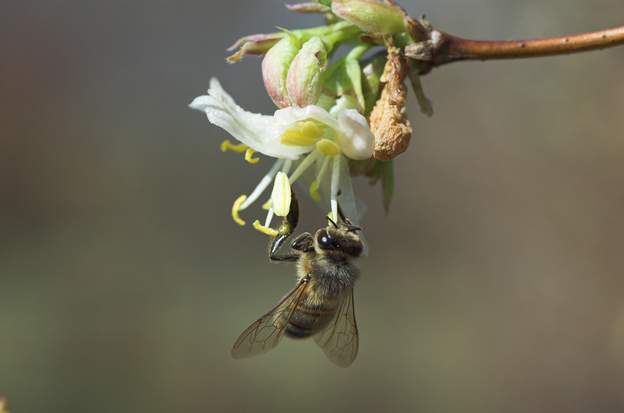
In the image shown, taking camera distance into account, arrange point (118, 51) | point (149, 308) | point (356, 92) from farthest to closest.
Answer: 1. point (118, 51)
2. point (149, 308)
3. point (356, 92)

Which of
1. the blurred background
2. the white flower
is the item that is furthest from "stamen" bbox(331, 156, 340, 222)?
the blurred background

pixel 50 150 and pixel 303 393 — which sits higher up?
pixel 50 150

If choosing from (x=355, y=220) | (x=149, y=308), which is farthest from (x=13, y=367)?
(x=355, y=220)

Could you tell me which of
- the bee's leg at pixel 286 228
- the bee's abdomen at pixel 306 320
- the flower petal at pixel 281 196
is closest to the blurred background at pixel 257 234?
the bee's leg at pixel 286 228

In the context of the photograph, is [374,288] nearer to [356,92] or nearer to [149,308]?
[149,308]

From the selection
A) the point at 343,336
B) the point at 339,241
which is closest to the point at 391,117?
the point at 339,241

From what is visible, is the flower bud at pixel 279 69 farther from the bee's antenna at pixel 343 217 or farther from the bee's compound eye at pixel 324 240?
the bee's compound eye at pixel 324 240

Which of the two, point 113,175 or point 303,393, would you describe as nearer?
point 303,393
